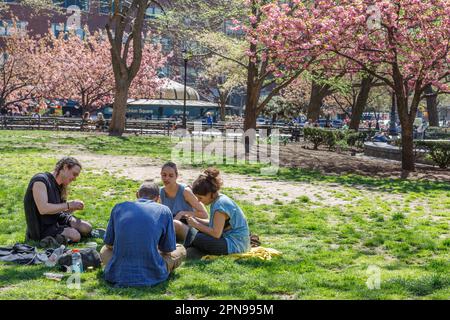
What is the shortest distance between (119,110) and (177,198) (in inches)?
929

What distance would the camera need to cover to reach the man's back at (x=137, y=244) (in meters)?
5.71

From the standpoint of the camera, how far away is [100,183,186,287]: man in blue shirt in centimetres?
571

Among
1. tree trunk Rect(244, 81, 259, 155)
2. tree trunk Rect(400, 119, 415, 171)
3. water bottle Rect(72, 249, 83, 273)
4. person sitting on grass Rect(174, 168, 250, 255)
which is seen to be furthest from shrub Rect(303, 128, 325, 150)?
water bottle Rect(72, 249, 83, 273)

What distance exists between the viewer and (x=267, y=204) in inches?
446

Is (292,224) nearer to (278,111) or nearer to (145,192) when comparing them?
(145,192)

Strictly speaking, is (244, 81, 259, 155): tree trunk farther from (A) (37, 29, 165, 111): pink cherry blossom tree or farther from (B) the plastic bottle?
(A) (37, 29, 165, 111): pink cherry blossom tree

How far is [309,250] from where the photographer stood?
7.62 meters

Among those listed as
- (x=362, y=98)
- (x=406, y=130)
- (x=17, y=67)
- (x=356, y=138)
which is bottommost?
(x=356, y=138)

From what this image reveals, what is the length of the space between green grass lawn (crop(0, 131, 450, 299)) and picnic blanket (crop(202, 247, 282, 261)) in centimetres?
11

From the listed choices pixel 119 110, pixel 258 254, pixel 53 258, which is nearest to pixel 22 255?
pixel 53 258

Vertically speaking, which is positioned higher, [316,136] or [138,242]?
[316,136]

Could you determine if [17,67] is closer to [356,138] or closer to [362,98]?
[362,98]

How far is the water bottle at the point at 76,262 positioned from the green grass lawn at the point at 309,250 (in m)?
0.13
